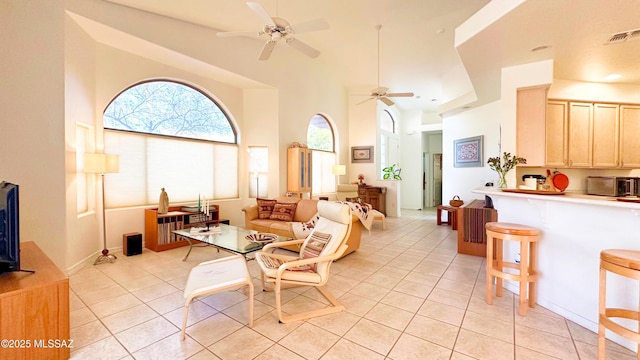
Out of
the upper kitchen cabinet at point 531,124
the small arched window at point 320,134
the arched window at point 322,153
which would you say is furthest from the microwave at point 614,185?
the small arched window at point 320,134

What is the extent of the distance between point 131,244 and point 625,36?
674 cm

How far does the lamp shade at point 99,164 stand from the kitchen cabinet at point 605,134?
7.36 m

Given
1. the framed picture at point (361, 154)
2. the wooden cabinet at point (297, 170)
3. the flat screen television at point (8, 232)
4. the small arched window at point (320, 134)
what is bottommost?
the flat screen television at point (8, 232)

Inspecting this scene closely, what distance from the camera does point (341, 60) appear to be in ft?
21.4

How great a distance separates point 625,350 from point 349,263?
2.67 metres

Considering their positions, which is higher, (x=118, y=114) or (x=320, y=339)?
(x=118, y=114)

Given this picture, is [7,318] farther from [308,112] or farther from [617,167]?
[617,167]

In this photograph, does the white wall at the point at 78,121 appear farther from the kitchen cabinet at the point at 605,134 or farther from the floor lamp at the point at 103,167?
the kitchen cabinet at the point at 605,134

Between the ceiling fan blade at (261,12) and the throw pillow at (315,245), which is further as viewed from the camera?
the throw pillow at (315,245)

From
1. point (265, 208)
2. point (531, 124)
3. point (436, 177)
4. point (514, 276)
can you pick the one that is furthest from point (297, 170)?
point (436, 177)

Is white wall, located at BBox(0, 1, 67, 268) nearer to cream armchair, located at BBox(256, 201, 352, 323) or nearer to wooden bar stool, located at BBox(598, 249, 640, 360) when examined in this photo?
cream armchair, located at BBox(256, 201, 352, 323)

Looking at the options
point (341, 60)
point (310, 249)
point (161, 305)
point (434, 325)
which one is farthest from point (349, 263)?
point (341, 60)

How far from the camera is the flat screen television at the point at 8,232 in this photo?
5.94 ft

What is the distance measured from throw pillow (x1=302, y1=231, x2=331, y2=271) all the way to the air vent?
3.60 meters
